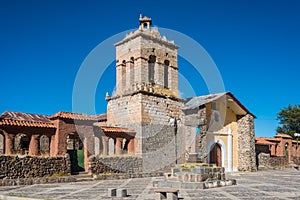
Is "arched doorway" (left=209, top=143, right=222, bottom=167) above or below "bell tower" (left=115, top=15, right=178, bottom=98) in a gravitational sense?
below

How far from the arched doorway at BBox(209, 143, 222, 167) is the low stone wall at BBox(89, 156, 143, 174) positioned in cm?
609

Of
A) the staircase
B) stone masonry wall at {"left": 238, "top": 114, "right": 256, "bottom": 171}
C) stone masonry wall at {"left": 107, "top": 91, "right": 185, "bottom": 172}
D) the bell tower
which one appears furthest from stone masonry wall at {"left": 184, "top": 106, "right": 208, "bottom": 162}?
the staircase

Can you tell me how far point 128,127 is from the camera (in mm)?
22203

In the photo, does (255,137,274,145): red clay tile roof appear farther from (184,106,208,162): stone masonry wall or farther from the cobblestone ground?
the cobblestone ground

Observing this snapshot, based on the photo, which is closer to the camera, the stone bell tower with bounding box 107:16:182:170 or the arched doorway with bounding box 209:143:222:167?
the stone bell tower with bounding box 107:16:182:170

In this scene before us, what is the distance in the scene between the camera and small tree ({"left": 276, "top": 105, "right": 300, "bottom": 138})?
41.7 metres

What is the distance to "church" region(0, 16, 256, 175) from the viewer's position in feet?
65.0

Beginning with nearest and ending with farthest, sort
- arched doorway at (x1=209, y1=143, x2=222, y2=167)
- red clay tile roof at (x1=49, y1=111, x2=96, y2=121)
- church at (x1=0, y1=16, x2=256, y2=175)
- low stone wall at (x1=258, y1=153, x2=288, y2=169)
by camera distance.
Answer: red clay tile roof at (x1=49, y1=111, x2=96, y2=121)
church at (x1=0, y1=16, x2=256, y2=175)
arched doorway at (x1=209, y1=143, x2=222, y2=167)
low stone wall at (x1=258, y1=153, x2=288, y2=169)

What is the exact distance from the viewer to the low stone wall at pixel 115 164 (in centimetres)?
1761

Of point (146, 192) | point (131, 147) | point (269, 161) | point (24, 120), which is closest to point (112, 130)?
point (131, 147)

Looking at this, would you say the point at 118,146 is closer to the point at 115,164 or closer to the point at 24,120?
the point at 115,164

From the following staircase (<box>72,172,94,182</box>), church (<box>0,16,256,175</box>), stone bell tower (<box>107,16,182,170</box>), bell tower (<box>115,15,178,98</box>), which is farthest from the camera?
bell tower (<box>115,15,178,98</box>)

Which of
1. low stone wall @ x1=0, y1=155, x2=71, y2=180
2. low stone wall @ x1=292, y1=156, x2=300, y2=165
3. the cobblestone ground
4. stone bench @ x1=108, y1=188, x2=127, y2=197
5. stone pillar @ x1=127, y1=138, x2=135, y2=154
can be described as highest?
stone pillar @ x1=127, y1=138, x2=135, y2=154

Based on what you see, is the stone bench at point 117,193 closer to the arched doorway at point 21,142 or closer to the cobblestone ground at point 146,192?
the cobblestone ground at point 146,192
